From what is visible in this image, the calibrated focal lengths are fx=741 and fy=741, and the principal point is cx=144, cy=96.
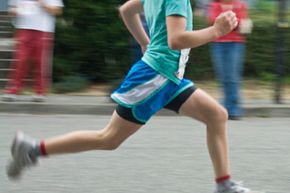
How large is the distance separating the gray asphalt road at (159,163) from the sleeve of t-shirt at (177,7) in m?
1.54

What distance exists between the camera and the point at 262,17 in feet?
39.1

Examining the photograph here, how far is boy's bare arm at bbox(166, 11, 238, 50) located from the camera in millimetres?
4166

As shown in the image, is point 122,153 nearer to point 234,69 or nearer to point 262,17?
point 234,69

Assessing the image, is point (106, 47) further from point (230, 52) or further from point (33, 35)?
point (230, 52)

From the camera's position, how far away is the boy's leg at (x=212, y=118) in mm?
4703

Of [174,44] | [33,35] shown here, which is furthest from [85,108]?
[174,44]

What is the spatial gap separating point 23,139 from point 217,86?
6.57 meters

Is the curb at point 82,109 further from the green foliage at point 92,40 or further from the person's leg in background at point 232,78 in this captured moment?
the green foliage at point 92,40

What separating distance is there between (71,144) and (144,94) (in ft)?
1.97

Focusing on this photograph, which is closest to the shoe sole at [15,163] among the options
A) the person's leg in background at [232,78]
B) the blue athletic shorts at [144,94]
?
the blue athletic shorts at [144,94]

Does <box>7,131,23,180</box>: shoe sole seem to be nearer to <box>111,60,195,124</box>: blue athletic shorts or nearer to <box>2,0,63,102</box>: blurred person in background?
<box>111,60,195,124</box>: blue athletic shorts

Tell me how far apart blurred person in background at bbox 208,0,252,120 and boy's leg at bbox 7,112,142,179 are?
411cm

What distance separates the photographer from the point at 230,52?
28.9 ft

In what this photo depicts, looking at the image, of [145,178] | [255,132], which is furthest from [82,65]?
[145,178]
